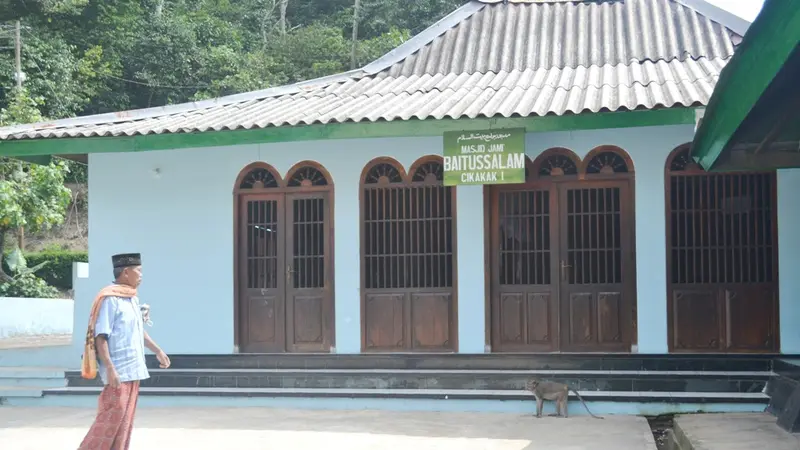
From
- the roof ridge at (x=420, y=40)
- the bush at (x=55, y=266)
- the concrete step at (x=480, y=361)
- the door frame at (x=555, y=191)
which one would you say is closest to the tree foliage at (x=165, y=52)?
the bush at (x=55, y=266)

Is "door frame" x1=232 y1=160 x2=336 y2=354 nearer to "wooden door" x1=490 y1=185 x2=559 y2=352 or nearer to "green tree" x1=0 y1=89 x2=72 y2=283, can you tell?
"wooden door" x1=490 y1=185 x2=559 y2=352

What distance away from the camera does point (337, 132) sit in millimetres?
10305

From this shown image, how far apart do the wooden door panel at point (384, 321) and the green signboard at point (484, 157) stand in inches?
64.3

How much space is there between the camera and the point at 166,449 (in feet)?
26.3

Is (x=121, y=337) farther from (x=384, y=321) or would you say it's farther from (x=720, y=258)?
(x=720, y=258)

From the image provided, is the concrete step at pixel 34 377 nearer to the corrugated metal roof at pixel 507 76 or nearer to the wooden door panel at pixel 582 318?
the corrugated metal roof at pixel 507 76

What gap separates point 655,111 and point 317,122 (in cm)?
337

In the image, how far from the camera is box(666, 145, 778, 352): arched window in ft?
33.9

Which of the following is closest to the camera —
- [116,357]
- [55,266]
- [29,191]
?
[116,357]

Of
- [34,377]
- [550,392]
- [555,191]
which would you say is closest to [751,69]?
[550,392]

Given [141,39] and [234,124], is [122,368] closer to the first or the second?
[234,124]

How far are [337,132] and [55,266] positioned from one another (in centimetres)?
1838

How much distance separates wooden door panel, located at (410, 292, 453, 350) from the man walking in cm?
478

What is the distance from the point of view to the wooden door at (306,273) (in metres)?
11.5
